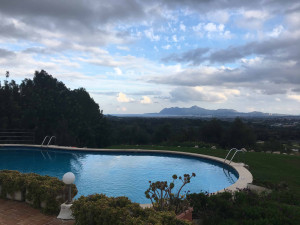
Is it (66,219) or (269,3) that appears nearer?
(66,219)

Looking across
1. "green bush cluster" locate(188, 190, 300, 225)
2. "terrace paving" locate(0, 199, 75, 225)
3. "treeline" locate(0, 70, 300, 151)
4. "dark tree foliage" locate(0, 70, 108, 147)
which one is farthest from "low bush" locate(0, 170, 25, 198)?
"dark tree foliage" locate(0, 70, 108, 147)

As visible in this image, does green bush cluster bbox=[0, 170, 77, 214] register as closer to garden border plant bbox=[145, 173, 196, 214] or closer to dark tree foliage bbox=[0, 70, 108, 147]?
garden border plant bbox=[145, 173, 196, 214]

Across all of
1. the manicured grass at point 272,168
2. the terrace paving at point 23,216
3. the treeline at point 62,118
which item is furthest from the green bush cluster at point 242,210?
the treeline at point 62,118

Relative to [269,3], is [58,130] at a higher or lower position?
lower

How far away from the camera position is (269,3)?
37.7 ft

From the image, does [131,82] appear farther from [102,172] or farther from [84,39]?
[102,172]

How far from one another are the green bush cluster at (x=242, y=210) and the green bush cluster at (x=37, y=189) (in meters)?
3.20

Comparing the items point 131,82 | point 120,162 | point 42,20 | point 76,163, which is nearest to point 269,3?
point 120,162

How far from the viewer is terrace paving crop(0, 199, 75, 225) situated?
4906 millimetres

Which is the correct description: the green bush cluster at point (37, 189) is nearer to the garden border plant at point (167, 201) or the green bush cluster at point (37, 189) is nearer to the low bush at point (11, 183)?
the low bush at point (11, 183)

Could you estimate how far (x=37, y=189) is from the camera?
220 inches

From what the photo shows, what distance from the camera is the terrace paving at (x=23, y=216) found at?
4.91m

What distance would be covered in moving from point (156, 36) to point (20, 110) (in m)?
15.9

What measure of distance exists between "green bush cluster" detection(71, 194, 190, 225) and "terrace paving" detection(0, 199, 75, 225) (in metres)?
0.86
